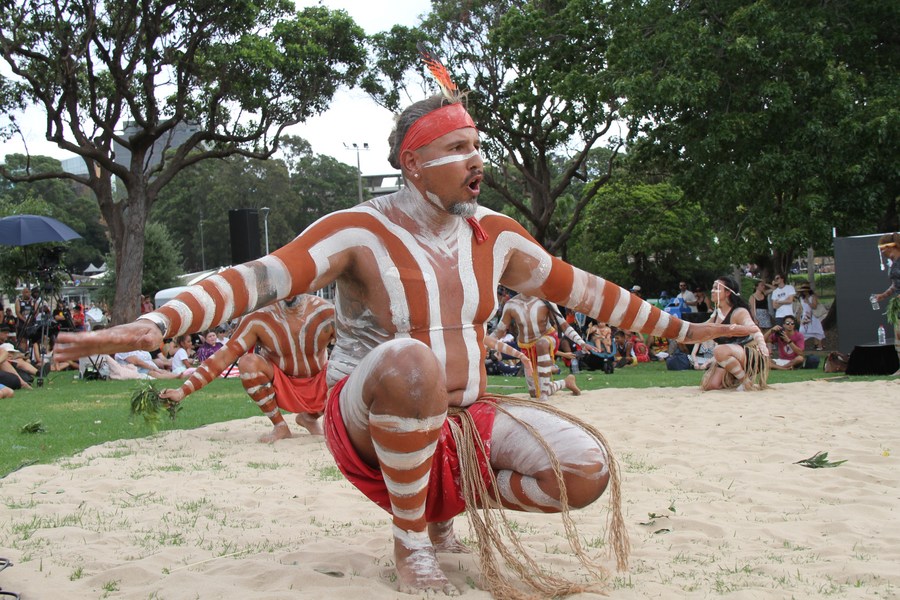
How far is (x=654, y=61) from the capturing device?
51.7 feet

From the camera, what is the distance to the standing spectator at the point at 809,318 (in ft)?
51.1

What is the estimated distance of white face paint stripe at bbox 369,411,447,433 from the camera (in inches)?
110

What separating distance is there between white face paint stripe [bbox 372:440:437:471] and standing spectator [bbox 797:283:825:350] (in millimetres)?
14244

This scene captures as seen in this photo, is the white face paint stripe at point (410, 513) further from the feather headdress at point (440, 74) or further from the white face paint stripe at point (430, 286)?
the feather headdress at point (440, 74)

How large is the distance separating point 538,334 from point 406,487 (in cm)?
732

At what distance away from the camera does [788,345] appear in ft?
45.8

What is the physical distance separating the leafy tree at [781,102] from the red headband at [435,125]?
12440mm

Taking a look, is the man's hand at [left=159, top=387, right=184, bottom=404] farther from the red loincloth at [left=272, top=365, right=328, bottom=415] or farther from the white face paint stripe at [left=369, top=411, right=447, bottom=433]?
the white face paint stripe at [left=369, top=411, right=447, bottom=433]

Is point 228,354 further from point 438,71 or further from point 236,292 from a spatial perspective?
point 236,292

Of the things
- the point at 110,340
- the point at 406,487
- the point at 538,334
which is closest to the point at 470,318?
the point at 406,487

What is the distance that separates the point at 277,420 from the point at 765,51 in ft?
38.6

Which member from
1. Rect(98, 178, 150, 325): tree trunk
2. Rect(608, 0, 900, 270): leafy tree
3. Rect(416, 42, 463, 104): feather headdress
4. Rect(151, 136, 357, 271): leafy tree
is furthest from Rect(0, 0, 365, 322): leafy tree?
Rect(151, 136, 357, 271): leafy tree

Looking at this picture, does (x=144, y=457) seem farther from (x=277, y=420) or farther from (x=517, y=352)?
(x=517, y=352)

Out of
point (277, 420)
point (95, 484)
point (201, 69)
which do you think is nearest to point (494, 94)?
point (201, 69)
